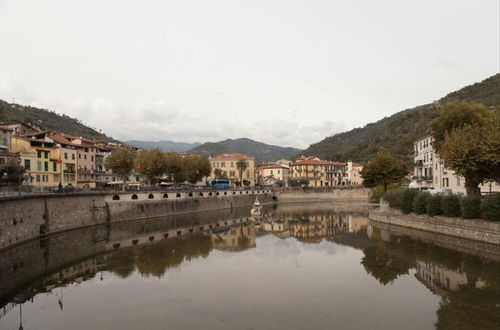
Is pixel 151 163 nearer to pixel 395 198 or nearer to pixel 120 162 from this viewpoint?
pixel 120 162

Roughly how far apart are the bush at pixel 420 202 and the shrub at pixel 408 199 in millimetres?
2143

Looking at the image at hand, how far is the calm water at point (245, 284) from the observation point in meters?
20.0

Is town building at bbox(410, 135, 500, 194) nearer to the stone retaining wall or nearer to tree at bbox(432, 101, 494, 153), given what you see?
tree at bbox(432, 101, 494, 153)

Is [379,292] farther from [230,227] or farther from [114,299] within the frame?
[230,227]

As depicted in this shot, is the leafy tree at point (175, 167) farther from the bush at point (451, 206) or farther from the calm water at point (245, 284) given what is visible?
the bush at point (451, 206)

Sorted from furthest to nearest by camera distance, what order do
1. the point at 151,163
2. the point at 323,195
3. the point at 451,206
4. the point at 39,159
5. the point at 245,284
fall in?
the point at 323,195, the point at 151,163, the point at 39,159, the point at 451,206, the point at 245,284

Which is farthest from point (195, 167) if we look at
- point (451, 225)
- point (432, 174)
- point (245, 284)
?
point (245, 284)

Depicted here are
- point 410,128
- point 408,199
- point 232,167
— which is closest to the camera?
point 408,199

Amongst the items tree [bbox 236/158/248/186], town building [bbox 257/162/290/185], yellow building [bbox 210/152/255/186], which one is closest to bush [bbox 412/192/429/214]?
tree [bbox 236/158/248/186]

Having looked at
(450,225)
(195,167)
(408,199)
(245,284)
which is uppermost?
(195,167)

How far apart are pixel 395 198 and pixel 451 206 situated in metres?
14.8

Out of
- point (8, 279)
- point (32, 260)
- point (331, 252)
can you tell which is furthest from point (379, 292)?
point (32, 260)

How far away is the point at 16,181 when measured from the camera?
5281 centimetres

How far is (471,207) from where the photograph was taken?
1577 inches
